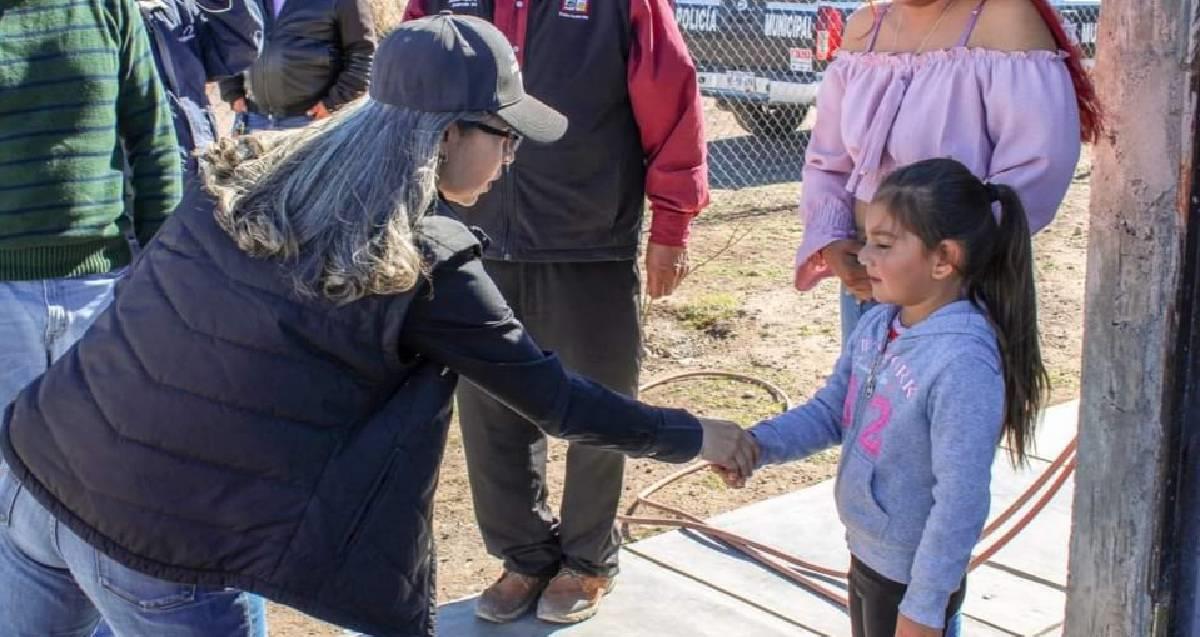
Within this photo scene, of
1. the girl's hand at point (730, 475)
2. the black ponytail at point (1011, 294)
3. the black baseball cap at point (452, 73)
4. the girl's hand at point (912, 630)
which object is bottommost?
the girl's hand at point (912, 630)

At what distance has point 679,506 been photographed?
482cm

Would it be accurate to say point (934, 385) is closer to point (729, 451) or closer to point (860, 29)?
point (729, 451)

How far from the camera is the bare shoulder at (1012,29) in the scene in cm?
263

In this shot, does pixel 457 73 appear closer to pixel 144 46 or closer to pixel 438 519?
pixel 144 46

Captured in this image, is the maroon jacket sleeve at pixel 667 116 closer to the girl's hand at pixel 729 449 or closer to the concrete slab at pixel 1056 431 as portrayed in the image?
the girl's hand at pixel 729 449

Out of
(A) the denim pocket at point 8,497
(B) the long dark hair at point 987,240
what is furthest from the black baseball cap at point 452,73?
(A) the denim pocket at point 8,497

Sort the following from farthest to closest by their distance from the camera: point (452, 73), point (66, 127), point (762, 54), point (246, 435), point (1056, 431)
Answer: point (762, 54) < point (1056, 431) < point (66, 127) < point (452, 73) < point (246, 435)

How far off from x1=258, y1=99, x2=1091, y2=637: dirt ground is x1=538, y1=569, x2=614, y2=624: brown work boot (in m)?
0.46

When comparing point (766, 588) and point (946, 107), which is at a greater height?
point (946, 107)

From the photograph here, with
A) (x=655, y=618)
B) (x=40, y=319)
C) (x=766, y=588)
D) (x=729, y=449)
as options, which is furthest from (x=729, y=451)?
(x=40, y=319)

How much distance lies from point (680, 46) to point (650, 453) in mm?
1401

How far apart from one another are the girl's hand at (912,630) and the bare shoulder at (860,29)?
3.95 ft

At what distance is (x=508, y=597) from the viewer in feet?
12.6

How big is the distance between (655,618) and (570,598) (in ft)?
0.80
